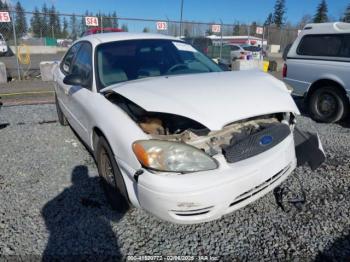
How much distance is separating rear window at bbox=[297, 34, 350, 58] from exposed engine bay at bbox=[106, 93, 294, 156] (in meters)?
3.81

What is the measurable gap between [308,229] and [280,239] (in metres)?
0.32

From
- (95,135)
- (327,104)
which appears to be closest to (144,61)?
(95,135)

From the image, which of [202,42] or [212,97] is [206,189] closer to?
[212,97]

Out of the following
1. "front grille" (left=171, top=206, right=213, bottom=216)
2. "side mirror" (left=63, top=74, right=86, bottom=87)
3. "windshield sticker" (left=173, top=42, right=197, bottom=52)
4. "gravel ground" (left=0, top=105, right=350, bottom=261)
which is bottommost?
"gravel ground" (left=0, top=105, right=350, bottom=261)

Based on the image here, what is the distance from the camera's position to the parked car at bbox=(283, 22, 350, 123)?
19.5ft

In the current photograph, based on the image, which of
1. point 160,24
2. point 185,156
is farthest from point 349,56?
point 160,24

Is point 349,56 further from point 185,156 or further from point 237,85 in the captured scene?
point 185,156

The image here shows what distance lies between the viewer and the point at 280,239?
8.77ft

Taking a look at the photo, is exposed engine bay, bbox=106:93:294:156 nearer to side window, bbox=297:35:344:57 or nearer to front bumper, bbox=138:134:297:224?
front bumper, bbox=138:134:297:224

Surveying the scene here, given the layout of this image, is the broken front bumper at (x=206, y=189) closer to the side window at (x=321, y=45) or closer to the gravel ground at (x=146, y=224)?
the gravel ground at (x=146, y=224)

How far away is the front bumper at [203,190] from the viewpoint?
2227mm

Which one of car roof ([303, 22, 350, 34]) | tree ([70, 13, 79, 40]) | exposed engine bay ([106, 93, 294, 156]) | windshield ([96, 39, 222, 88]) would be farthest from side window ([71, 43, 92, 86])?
tree ([70, 13, 79, 40])

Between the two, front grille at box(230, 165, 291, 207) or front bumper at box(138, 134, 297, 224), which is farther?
front grille at box(230, 165, 291, 207)

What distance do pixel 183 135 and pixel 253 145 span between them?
1.88 feet
